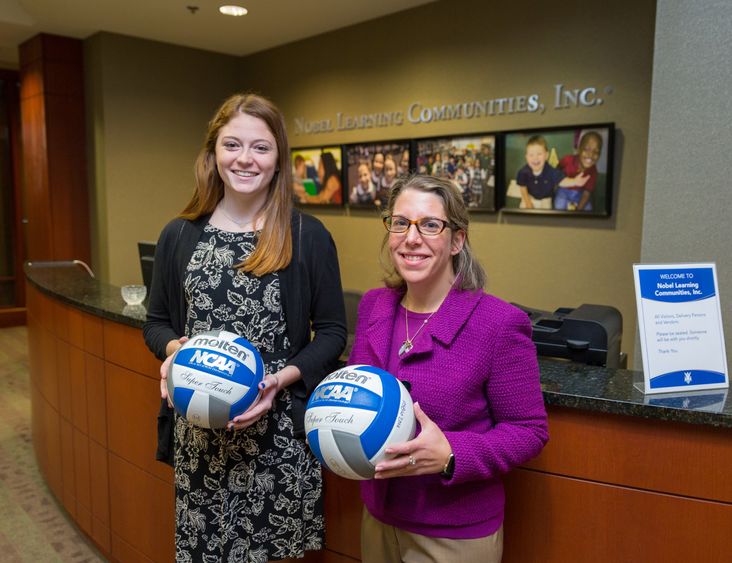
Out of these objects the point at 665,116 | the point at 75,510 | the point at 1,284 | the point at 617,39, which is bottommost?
the point at 75,510

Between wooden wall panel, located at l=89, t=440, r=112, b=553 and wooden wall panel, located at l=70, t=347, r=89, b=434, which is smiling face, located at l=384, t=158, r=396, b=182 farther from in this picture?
wooden wall panel, located at l=89, t=440, r=112, b=553

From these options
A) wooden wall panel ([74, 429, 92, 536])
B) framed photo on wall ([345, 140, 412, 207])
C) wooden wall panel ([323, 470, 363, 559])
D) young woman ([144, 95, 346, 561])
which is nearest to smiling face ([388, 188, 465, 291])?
young woman ([144, 95, 346, 561])

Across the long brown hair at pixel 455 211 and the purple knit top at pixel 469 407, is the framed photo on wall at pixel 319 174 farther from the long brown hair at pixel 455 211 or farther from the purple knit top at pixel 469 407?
the purple knit top at pixel 469 407

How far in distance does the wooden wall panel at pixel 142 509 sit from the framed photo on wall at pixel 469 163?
2742 mm

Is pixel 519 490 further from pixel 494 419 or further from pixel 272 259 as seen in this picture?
pixel 272 259

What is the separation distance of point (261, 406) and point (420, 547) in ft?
1.52

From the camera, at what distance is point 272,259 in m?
1.53

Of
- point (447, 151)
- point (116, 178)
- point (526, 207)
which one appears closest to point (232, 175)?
point (526, 207)

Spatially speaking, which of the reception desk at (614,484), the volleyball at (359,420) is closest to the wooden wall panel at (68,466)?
the reception desk at (614,484)

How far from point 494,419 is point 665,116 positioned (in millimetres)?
2022

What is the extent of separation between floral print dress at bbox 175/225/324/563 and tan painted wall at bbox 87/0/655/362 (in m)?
2.96

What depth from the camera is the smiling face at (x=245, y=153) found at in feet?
4.98

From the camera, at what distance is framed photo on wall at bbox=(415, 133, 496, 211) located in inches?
176

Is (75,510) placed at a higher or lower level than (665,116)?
lower
